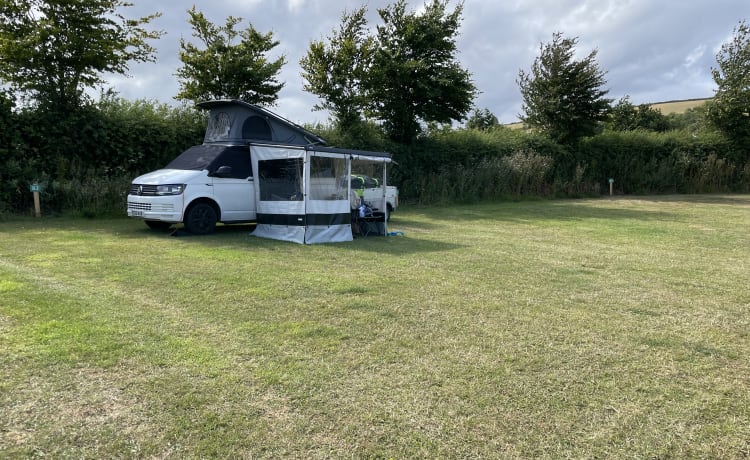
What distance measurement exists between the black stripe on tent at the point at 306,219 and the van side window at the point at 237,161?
1.14 meters

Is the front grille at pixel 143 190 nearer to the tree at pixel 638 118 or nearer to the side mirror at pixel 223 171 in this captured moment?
the side mirror at pixel 223 171

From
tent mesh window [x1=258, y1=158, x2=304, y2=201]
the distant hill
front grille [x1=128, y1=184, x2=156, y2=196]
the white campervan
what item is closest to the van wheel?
the white campervan

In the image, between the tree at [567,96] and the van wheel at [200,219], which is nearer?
the van wheel at [200,219]

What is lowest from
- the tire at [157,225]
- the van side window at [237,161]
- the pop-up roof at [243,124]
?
the tire at [157,225]

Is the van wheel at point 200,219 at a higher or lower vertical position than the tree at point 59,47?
lower

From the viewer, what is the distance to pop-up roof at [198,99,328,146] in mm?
11656

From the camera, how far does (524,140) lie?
846 inches

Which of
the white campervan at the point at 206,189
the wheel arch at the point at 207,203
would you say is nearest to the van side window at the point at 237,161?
the white campervan at the point at 206,189

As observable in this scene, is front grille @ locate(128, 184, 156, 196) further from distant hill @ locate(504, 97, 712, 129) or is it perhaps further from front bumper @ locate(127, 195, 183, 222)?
distant hill @ locate(504, 97, 712, 129)

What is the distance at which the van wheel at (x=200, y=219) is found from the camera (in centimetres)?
962

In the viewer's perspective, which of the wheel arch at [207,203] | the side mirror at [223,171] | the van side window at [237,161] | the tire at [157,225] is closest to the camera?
the wheel arch at [207,203]

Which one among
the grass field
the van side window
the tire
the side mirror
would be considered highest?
the van side window

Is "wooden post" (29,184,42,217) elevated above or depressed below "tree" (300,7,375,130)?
below

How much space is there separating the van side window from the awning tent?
1.39ft
